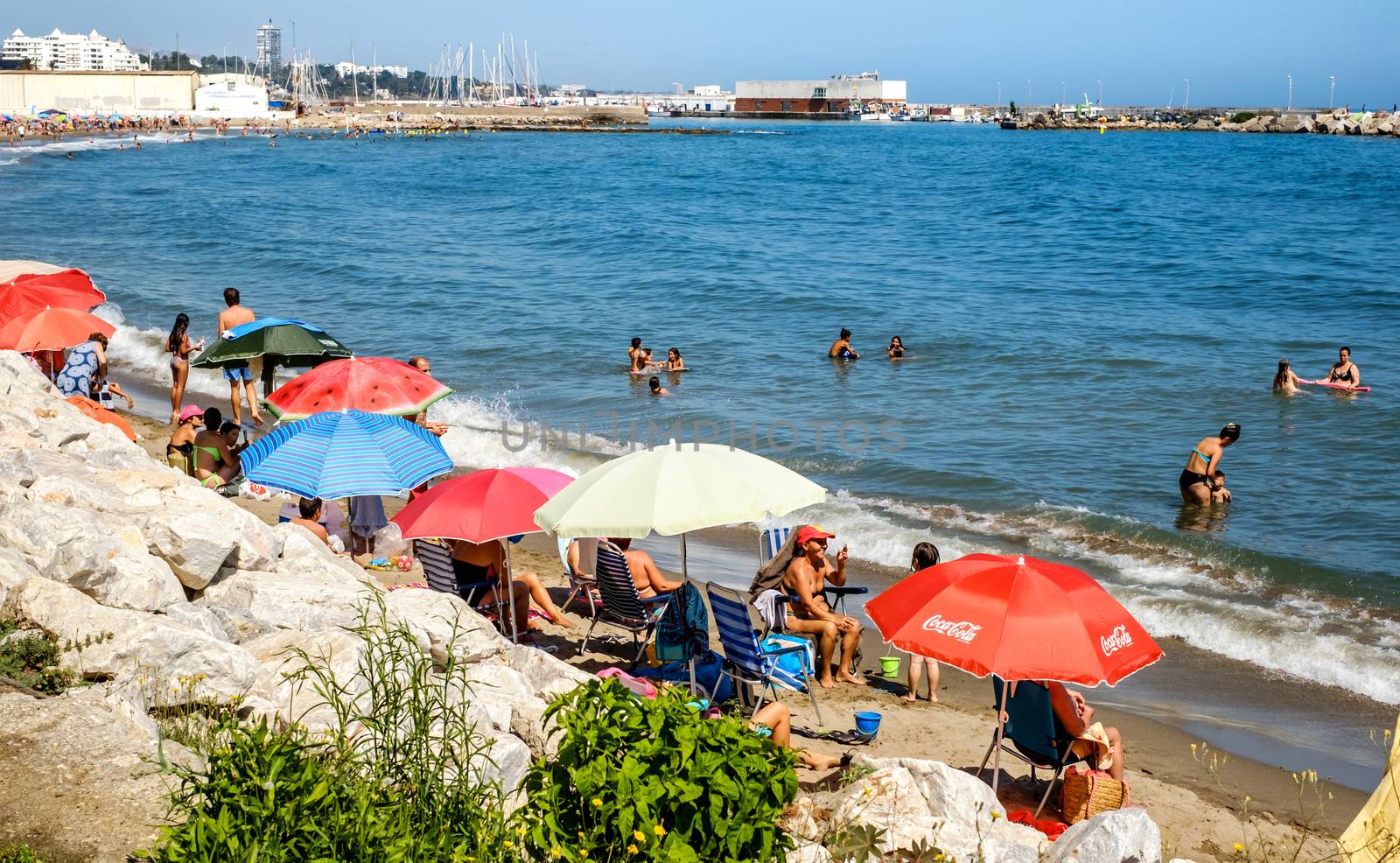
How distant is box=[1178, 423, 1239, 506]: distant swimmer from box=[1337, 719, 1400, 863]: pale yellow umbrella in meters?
8.23

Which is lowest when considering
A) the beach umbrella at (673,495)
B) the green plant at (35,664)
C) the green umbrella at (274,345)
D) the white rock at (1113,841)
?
the white rock at (1113,841)

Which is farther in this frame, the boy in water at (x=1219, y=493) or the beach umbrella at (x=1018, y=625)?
the boy in water at (x=1219, y=493)

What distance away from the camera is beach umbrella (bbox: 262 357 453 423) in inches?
385

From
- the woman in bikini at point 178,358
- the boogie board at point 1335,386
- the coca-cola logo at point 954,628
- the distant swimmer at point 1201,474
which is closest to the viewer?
the coca-cola logo at point 954,628

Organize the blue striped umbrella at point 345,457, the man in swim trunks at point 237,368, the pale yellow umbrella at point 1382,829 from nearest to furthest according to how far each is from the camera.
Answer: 1. the pale yellow umbrella at point 1382,829
2. the blue striped umbrella at point 345,457
3. the man in swim trunks at point 237,368

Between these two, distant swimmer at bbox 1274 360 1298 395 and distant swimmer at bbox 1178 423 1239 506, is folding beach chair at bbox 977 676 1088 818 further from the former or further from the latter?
distant swimmer at bbox 1274 360 1298 395

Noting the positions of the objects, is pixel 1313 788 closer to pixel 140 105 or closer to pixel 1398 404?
pixel 1398 404

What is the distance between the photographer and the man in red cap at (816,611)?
305 inches

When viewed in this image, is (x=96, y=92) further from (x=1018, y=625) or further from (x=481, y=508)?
(x=1018, y=625)

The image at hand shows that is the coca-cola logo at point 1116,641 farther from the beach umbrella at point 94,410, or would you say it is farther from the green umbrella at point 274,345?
the beach umbrella at point 94,410

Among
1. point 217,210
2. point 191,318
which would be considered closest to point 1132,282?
point 191,318

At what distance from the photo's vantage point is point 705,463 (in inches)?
285

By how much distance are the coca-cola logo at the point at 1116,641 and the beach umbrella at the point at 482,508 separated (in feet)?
11.6

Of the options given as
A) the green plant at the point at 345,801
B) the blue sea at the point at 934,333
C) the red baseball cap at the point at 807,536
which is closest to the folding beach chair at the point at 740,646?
the red baseball cap at the point at 807,536
